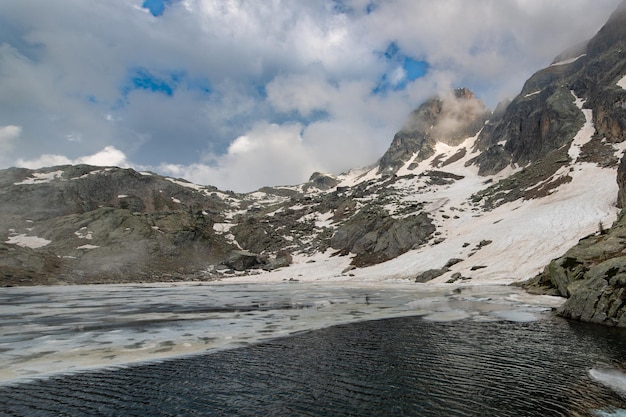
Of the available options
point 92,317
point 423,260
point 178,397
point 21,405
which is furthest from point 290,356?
point 423,260

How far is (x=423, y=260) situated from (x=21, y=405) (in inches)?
2623

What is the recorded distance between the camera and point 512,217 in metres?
72.8

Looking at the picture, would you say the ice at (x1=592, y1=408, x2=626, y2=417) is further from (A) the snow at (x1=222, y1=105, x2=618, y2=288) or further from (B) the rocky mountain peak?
(B) the rocky mountain peak

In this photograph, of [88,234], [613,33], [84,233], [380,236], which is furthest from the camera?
[613,33]

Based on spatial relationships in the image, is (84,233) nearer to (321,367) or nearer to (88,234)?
(88,234)

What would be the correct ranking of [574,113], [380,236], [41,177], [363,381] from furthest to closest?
[41,177], [574,113], [380,236], [363,381]

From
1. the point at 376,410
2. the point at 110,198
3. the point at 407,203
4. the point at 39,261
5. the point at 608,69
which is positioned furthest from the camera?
the point at 110,198

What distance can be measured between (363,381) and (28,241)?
130733 millimetres

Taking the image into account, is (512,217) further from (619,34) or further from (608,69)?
(619,34)

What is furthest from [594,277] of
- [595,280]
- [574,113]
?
[574,113]

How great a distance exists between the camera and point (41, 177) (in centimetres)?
Result: 15175

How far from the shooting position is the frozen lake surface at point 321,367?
9.98m

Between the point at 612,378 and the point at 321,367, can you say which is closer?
the point at 612,378

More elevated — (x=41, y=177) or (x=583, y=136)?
(x=41, y=177)
